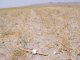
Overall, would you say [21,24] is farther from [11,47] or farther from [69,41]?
[69,41]

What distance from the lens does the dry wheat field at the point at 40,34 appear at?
2.81 meters

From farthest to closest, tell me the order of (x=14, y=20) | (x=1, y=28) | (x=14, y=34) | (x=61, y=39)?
(x=14, y=20) → (x=1, y=28) → (x=14, y=34) → (x=61, y=39)

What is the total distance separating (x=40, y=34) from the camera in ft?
11.1

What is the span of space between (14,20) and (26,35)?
894mm

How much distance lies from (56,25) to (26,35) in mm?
858

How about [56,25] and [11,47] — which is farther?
[56,25]

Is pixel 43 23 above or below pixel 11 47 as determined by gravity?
above

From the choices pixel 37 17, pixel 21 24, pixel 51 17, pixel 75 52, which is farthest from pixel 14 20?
pixel 75 52

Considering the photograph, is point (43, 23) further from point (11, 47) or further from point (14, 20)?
point (11, 47)

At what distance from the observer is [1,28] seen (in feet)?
12.0

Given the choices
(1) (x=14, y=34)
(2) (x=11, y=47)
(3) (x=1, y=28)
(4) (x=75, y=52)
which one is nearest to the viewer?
(4) (x=75, y=52)

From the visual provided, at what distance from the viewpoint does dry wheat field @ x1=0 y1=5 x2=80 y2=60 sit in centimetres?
281

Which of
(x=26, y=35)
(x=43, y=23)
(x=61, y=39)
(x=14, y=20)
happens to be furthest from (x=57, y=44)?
(x=14, y=20)

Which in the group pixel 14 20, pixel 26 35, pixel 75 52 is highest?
pixel 14 20
